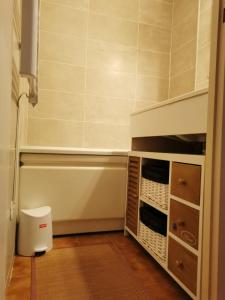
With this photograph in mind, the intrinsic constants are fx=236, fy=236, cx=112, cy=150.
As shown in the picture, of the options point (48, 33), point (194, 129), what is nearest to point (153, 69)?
point (48, 33)

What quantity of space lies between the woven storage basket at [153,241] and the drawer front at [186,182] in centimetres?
27

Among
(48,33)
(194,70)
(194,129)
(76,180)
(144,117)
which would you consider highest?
(48,33)

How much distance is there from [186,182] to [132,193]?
63 centimetres

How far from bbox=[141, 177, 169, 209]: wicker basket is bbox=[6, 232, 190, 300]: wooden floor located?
1.09 feet

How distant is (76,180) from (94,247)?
1.43 feet

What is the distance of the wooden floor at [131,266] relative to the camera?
1.00 metres

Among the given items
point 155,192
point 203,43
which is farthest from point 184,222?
point 203,43

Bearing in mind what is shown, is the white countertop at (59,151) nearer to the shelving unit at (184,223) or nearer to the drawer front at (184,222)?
the shelving unit at (184,223)

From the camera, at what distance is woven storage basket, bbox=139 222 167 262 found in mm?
1133

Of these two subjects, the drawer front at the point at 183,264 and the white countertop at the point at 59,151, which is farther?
the white countertop at the point at 59,151

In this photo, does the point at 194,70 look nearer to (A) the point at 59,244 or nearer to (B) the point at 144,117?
A: (B) the point at 144,117

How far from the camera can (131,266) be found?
4.05ft

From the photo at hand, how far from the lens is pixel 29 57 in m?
0.72

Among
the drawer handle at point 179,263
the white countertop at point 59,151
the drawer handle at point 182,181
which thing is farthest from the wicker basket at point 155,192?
the white countertop at point 59,151
